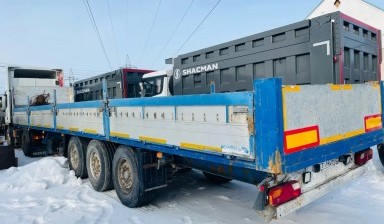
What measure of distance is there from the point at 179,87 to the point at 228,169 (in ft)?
13.7

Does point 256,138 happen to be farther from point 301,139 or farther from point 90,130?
point 90,130

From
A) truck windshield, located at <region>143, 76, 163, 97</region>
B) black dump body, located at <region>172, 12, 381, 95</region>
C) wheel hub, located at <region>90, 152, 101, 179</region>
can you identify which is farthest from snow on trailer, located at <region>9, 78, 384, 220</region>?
truck windshield, located at <region>143, 76, 163, 97</region>

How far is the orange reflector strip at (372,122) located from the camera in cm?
417

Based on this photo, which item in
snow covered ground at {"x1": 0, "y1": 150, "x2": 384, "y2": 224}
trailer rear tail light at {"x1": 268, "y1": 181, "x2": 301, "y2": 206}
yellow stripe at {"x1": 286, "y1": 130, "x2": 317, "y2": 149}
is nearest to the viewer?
yellow stripe at {"x1": 286, "y1": 130, "x2": 317, "y2": 149}

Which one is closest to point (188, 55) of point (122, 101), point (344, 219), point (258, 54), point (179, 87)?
point (179, 87)

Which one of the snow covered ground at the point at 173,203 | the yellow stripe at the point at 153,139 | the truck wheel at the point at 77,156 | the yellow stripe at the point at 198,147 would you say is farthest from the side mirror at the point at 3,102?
the yellow stripe at the point at 198,147

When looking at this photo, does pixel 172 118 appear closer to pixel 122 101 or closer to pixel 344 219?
pixel 122 101

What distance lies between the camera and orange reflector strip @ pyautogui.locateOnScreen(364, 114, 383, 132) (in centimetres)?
417

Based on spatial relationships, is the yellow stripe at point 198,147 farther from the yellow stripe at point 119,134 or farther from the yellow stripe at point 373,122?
the yellow stripe at point 373,122

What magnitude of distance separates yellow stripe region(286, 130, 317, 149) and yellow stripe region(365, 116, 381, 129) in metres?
1.45

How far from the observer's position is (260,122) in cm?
278

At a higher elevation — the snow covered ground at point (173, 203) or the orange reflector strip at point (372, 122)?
the orange reflector strip at point (372, 122)

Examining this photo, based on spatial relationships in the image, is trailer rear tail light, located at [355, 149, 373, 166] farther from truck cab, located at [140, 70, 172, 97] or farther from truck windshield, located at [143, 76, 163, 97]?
truck windshield, located at [143, 76, 163, 97]

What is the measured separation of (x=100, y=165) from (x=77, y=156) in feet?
4.69
